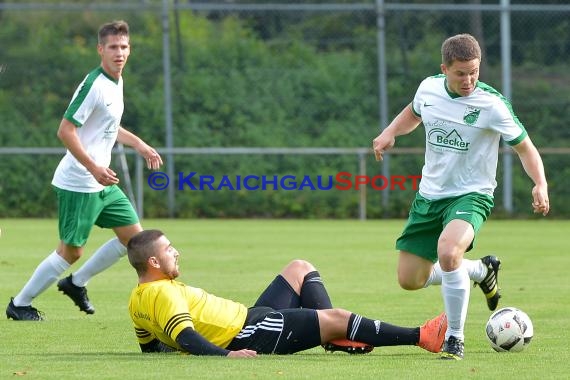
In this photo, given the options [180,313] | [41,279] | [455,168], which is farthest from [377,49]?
[180,313]

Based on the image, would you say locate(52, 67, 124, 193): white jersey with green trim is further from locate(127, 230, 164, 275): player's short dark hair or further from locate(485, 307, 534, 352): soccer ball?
locate(485, 307, 534, 352): soccer ball

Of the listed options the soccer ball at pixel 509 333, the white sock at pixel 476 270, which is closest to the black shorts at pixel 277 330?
the soccer ball at pixel 509 333

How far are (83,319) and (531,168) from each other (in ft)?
11.7

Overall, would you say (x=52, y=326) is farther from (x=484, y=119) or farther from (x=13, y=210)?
(x=13, y=210)

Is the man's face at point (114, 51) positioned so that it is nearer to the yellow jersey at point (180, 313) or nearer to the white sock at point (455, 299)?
the yellow jersey at point (180, 313)

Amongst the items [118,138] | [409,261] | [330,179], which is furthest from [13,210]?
[409,261]

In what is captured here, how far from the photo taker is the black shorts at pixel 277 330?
6852mm

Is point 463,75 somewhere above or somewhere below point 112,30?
below

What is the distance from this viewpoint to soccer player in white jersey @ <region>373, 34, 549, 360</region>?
7.12 metres

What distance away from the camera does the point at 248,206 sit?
2288 cm

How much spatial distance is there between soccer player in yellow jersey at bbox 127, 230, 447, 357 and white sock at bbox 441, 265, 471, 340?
0.36 ft

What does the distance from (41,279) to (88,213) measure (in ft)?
1.94

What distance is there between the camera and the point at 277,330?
6867 millimetres

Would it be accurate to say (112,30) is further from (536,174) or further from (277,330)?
(536,174)
